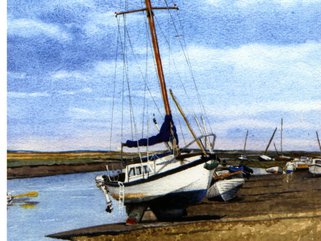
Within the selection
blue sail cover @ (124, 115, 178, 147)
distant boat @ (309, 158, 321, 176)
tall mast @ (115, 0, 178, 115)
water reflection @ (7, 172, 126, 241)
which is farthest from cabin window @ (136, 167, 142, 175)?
distant boat @ (309, 158, 321, 176)

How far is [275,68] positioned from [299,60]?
32.3 inches

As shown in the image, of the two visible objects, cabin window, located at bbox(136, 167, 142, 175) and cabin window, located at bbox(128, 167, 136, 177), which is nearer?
cabin window, located at bbox(136, 167, 142, 175)

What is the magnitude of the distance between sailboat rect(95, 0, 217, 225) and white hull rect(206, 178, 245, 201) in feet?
6.71

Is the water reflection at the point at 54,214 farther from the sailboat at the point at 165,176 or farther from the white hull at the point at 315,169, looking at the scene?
the white hull at the point at 315,169

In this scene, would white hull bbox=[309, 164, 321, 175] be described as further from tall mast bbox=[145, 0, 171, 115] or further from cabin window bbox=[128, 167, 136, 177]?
cabin window bbox=[128, 167, 136, 177]

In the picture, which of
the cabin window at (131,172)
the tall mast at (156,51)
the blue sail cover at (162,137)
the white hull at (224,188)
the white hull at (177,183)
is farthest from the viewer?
the white hull at (224,188)

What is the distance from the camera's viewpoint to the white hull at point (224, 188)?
1537 centimetres

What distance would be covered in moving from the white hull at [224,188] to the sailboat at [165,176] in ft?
6.71

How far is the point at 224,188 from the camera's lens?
50.8 ft

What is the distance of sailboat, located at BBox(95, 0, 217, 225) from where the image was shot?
1268cm

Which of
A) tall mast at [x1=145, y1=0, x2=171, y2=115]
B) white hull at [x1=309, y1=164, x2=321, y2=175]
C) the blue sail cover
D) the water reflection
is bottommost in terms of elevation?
the water reflection

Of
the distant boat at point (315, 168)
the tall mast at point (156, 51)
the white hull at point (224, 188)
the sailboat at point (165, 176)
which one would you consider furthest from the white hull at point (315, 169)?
the tall mast at point (156, 51)

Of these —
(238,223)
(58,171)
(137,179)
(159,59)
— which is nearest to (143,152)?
(137,179)

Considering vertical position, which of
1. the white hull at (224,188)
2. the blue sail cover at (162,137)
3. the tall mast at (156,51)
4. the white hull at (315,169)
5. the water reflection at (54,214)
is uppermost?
the tall mast at (156,51)
